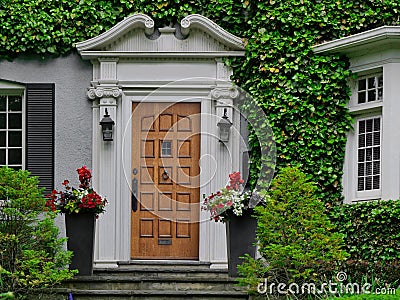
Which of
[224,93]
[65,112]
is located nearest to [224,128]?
[224,93]

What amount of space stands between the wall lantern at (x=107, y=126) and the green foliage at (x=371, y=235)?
3.01 metres

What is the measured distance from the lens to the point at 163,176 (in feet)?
36.0

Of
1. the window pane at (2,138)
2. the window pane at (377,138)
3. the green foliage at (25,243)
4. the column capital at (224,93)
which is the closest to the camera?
the green foliage at (25,243)

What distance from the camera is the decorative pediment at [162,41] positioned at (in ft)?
35.2

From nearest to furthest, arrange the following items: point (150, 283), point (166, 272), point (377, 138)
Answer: point (150, 283), point (166, 272), point (377, 138)

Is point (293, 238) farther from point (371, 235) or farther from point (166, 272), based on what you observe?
point (166, 272)

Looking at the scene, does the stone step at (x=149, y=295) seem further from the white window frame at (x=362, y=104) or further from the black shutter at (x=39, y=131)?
the white window frame at (x=362, y=104)

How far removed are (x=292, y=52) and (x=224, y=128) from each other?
1.27 m

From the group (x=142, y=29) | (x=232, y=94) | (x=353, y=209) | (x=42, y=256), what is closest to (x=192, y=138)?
(x=232, y=94)

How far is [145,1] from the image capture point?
11.0m

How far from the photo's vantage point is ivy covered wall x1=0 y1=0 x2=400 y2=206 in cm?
1052

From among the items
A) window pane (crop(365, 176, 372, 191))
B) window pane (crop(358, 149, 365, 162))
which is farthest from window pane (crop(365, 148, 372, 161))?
window pane (crop(365, 176, 372, 191))

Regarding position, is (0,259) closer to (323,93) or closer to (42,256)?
(42,256)

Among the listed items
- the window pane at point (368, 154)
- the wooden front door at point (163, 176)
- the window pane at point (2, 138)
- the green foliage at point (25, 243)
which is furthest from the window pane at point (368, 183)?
the window pane at point (2, 138)
